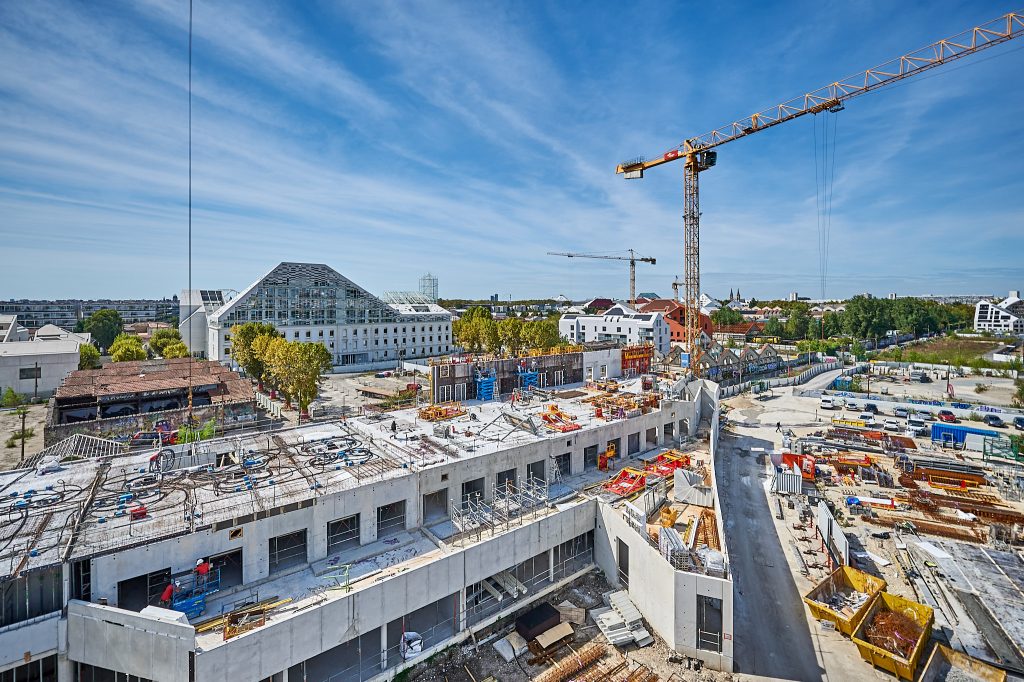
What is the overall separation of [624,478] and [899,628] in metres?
10.4

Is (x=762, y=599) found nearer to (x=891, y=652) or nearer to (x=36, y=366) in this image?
(x=891, y=652)

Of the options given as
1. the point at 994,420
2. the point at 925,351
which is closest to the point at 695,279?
the point at 994,420

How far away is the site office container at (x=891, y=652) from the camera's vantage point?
1361 cm

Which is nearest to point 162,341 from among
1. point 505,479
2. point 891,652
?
point 505,479

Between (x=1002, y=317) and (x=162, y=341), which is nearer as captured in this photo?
(x=162, y=341)

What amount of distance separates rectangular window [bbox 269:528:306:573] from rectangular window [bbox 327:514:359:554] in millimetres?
829

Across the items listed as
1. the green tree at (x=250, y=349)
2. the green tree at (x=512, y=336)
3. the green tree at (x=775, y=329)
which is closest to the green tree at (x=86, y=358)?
the green tree at (x=250, y=349)

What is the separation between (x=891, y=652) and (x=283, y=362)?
35.8 meters

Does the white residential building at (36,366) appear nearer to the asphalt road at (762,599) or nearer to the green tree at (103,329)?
the green tree at (103,329)

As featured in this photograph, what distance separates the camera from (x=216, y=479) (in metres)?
16.6

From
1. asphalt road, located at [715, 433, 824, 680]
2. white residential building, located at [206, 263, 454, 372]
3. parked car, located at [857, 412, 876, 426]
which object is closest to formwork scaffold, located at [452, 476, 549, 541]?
asphalt road, located at [715, 433, 824, 680]

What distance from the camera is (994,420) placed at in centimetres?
3934

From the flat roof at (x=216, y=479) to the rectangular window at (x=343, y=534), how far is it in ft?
4.02

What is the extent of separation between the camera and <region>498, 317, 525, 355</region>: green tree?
58.9 meters
